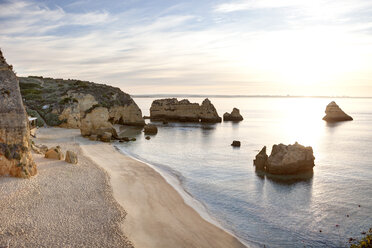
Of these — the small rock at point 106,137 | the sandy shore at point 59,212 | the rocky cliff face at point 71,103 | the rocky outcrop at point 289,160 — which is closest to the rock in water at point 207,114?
the rocky cliff face at point 71,103

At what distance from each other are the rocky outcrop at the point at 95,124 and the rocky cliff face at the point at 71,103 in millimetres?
2121

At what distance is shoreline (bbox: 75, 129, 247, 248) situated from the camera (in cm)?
1438

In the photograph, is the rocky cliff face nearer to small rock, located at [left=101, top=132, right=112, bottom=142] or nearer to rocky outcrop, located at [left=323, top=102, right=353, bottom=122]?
small rock, located at [left=101, top=132, right=112, bottom=142]

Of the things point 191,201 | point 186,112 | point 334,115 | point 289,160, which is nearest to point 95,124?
point 191,201

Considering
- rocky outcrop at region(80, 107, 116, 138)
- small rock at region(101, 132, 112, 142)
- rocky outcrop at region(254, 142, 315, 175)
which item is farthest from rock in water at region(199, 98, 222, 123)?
rocky outcrop at region(254, 142, 315, 175)

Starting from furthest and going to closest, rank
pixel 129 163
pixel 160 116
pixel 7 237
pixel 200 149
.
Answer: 1. pixel 160 116
2. pixel 200 149
3. pixel 129 163
4. pixel 7 237

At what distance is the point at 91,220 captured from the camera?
14.7 metres

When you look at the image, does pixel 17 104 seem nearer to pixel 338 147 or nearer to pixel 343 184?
pixel 343 184

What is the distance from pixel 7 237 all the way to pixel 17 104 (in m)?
10.8

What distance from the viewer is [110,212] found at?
16.1 m

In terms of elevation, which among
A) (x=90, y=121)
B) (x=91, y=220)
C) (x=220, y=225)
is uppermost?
(x=90, y=121)

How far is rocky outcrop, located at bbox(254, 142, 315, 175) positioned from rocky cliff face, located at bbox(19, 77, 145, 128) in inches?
1428

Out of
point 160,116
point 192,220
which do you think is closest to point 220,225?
point 192,220

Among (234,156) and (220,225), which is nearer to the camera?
(220,225)
